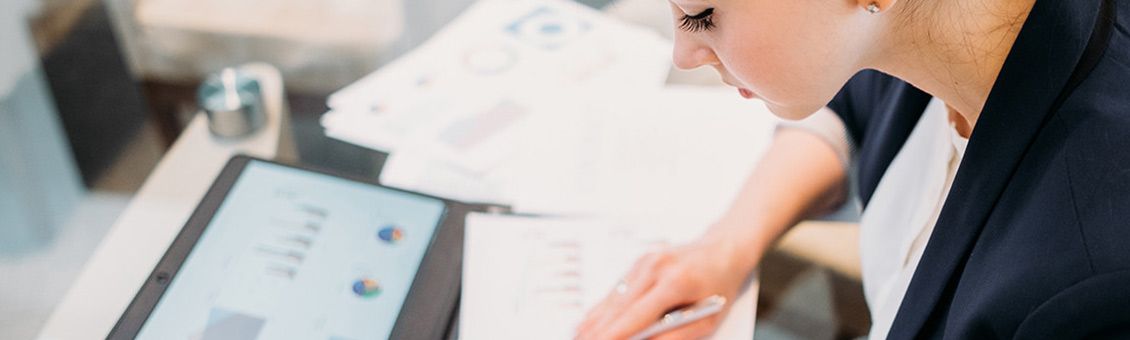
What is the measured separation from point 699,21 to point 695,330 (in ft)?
0.74

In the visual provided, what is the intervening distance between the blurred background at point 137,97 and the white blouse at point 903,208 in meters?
0.05

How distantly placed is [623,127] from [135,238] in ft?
1.39

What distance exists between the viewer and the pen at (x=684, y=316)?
0.72 m

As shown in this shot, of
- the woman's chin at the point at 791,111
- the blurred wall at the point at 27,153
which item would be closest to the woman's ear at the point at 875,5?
the woman's chin at the point at 791,111

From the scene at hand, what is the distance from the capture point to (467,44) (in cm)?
104

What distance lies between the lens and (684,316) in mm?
730

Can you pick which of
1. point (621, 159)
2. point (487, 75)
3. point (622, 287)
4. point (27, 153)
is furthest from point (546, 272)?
point (27, 153)

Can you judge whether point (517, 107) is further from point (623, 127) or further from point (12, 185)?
point (12, 185)

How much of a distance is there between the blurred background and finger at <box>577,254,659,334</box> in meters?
0.11

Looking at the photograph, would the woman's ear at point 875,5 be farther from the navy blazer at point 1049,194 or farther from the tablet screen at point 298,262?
the tablet screen at point 298,262

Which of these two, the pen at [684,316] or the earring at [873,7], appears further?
the pen at [684,316]

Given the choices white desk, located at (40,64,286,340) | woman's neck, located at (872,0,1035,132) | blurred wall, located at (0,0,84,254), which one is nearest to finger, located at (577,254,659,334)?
woman's neck, located at (872,0,1035,132)

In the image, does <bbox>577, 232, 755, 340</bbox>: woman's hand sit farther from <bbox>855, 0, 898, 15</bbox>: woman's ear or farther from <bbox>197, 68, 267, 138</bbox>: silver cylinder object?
<bbox>197, 68, 267, 138</bbox>: silver cylinder object

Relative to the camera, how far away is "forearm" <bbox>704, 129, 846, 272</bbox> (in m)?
0.80
